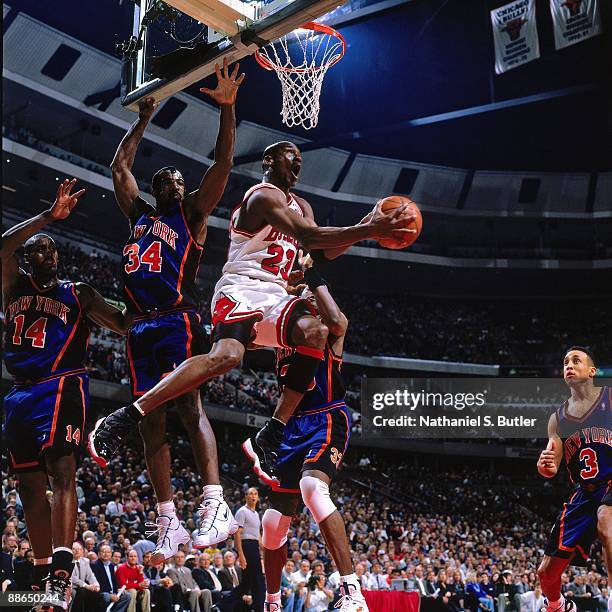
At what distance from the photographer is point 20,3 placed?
72.8 feet

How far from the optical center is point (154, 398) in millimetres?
4492

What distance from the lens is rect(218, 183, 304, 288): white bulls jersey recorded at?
5.03 meters

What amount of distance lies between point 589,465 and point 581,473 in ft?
0.31

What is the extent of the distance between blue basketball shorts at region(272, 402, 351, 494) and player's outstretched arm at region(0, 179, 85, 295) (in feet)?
7.55

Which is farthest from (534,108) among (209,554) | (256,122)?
(209,554)

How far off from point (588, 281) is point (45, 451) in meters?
31.2

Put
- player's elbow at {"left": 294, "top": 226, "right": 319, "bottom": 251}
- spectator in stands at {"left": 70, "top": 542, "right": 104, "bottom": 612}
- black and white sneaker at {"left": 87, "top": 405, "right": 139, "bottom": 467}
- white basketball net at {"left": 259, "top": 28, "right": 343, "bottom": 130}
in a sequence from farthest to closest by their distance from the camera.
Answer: spectator in stands at {"left": 70, "top": 542, "right": 104, "bottom": 612}
white basketball net at {"left": 259, "top": 28, "right": 343, "bottom": 130}
player's elbow at {"left": 294, "top": 226, "right": 319, "bottom": 251}
black and white sneaker at {"left": 87, "top": 405, "right": 139, "bottom": 467}

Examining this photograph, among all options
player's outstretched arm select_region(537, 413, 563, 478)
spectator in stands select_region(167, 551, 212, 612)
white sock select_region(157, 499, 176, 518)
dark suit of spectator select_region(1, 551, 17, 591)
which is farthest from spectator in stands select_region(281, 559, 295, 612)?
white sock select_region(157, 499, 176, 518)

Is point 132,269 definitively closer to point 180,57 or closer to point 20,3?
point 180,57

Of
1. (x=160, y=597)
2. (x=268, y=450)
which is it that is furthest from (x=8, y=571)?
(x=268, y=450)

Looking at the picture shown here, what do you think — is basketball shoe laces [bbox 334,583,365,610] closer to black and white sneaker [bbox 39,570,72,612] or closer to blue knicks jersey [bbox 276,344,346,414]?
blue knicks jersey [bbox 276,344,346,414]

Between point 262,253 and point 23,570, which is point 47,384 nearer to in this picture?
point 262,253

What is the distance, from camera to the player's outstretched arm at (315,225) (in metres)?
4.28

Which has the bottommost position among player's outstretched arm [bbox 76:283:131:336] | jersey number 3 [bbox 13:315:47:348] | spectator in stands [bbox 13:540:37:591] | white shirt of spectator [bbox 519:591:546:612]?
white shirt of spectator [bbox 519:591:546:612]
